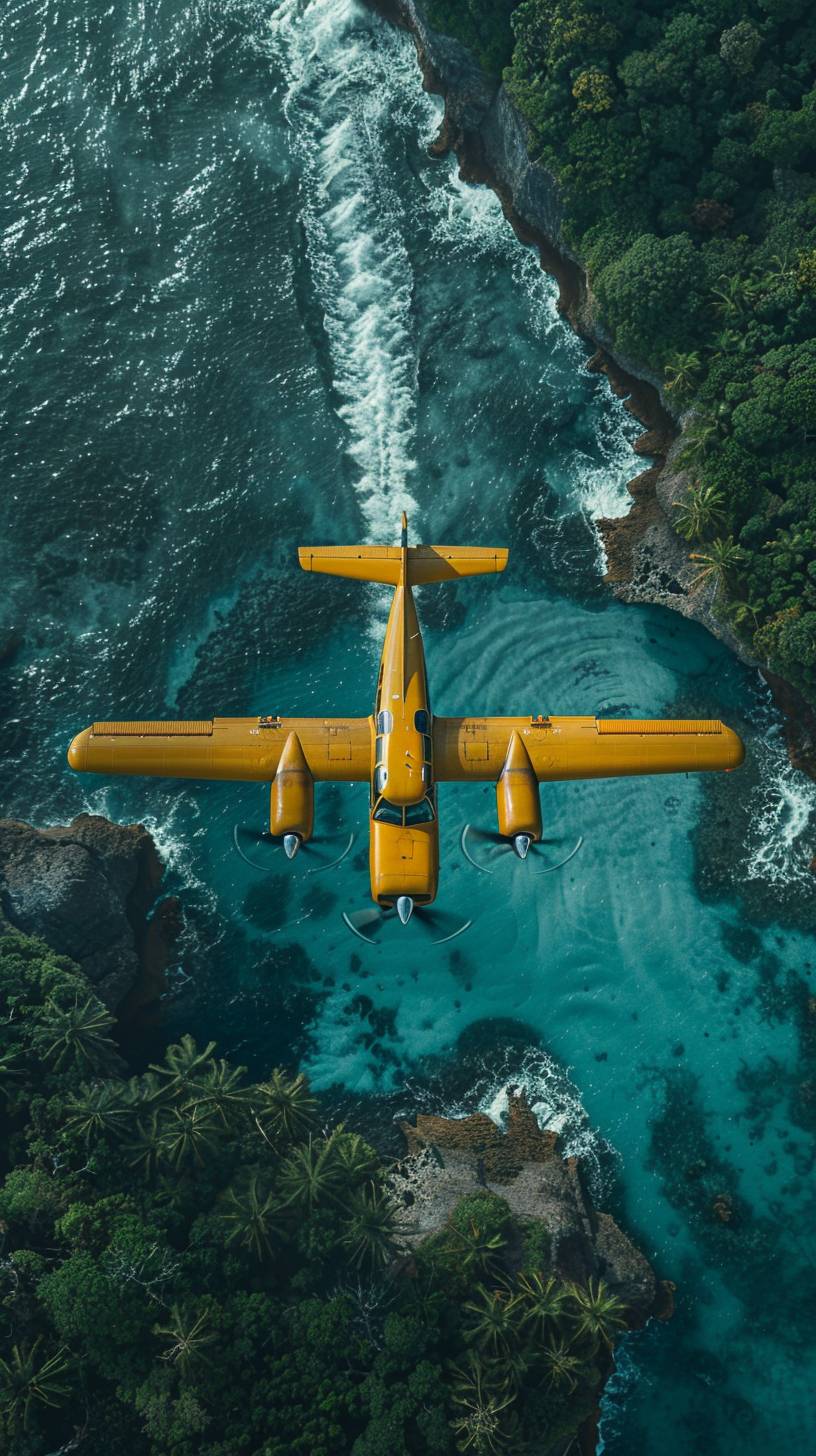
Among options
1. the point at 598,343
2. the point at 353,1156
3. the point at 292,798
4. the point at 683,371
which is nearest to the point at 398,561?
the point at 292,798

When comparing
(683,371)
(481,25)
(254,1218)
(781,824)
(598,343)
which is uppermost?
(481,25)

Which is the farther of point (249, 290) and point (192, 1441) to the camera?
point (249, 290)

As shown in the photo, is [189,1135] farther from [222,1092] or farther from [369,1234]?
[369,1234]

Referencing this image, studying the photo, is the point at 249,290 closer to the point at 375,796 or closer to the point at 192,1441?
the point at 375,796

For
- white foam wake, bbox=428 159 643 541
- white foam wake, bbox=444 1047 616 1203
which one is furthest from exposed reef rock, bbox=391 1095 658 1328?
white foam wake, bbox=428 159 643 541

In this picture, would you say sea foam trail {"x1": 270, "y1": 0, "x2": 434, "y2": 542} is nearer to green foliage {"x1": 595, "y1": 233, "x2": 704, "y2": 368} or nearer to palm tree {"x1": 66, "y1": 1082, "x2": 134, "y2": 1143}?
green foliage {"x1": 595, "y1": 233, "x2": 704, "y2": 368}

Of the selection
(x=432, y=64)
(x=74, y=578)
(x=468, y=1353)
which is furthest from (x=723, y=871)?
(x=432, y=64)
